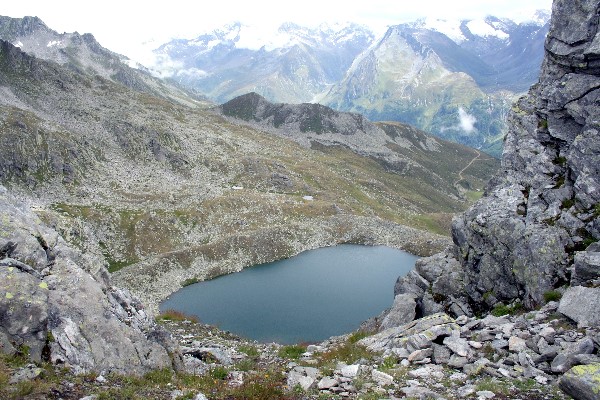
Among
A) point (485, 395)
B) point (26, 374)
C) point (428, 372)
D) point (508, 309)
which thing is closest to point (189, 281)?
point (508, 309)

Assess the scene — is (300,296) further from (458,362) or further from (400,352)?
(458,362)

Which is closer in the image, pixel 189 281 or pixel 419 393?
pixel 419 393

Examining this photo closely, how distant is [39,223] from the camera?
1003 inches

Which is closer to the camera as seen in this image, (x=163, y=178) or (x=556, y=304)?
(x=556, y=304)

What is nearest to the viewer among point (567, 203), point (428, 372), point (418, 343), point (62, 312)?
point (428, 372)

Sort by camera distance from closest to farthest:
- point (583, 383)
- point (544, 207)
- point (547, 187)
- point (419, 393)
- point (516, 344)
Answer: point (583, 383) → point (419, 393) → point (516, 344) → point (544, 207) → point (547, 187)

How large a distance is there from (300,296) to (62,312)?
67627 mm

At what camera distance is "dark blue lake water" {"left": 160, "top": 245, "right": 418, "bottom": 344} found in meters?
69.7

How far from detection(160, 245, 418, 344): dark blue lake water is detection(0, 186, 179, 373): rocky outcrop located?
43396 millimetres

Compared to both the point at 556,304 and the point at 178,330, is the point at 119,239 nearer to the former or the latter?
the point at 178,330

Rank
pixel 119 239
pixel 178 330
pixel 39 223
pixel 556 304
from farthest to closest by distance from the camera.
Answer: pixel 119 239 → pixel 178 330 → pixel 39 223 → pixel 556 304

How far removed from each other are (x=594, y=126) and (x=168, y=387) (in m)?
34.1

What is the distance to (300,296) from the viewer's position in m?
84.7

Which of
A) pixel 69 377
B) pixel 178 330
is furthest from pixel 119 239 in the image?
pixel 69 377
